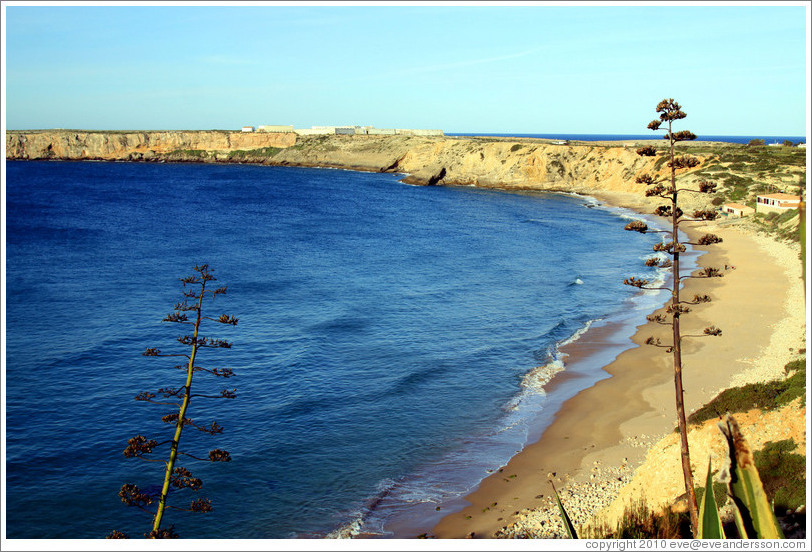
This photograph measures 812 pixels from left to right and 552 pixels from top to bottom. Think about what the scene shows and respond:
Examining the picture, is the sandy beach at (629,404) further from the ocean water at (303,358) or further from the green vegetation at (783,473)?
the green vegetation at (783,473)

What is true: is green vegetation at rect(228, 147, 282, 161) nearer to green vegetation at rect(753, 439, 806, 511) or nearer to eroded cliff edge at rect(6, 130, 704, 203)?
eroded cliff edge at rect(6, 130, 704, 203)

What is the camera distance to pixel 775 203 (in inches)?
2534

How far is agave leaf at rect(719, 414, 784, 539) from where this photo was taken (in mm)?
5613

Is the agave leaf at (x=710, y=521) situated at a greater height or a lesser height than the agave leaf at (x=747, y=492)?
lesser

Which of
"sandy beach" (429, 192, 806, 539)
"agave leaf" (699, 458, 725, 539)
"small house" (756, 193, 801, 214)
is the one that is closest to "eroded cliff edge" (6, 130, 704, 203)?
"small house" (756, 193, 801, 214)

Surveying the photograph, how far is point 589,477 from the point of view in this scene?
1952 cm

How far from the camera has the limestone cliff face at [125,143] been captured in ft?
591

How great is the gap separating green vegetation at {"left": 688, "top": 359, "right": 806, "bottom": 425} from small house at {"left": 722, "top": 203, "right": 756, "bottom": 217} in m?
52.6

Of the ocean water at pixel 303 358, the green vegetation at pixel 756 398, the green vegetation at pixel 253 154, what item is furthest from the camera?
the green vegetation at pixel 253 154

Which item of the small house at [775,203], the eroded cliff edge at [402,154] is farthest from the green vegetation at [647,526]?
the eroded cliff edge at [402,154]

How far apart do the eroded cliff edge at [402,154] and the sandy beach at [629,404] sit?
61.4 metres


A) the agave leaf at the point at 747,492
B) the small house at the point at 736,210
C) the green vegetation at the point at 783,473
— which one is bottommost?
the green vegetation at the point at 783,473

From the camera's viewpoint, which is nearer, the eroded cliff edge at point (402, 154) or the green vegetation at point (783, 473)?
the green vegetation at point (783, 473)

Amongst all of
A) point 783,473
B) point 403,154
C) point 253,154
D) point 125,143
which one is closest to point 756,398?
point 783,473
